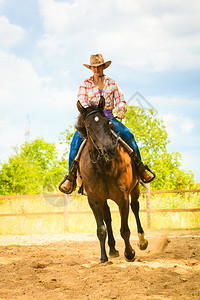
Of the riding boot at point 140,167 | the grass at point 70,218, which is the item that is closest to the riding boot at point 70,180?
the riding boot at point 140,167

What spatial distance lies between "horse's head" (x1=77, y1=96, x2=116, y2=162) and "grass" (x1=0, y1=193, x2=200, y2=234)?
31.8 feet

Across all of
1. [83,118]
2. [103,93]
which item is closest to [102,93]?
[103,93]

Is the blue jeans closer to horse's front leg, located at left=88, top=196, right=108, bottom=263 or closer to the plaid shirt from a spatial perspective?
the plaid shirt

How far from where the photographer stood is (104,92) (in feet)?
20.6

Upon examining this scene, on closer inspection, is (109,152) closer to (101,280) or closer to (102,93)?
(101,280)

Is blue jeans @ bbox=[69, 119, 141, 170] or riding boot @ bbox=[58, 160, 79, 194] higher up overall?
blue jeans @ bbox=[69, 119, 141, 170]

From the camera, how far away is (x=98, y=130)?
16.3 feet

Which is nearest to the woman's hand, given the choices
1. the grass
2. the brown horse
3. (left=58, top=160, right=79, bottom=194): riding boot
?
the brown horse

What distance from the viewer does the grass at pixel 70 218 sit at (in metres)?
15.0

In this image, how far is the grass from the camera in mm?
15008

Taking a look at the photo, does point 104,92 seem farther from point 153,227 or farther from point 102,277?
point 153,227

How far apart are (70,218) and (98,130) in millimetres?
11251

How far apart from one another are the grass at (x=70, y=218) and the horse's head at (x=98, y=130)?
971 cm

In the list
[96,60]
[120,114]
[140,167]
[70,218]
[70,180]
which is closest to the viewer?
[120,114]
